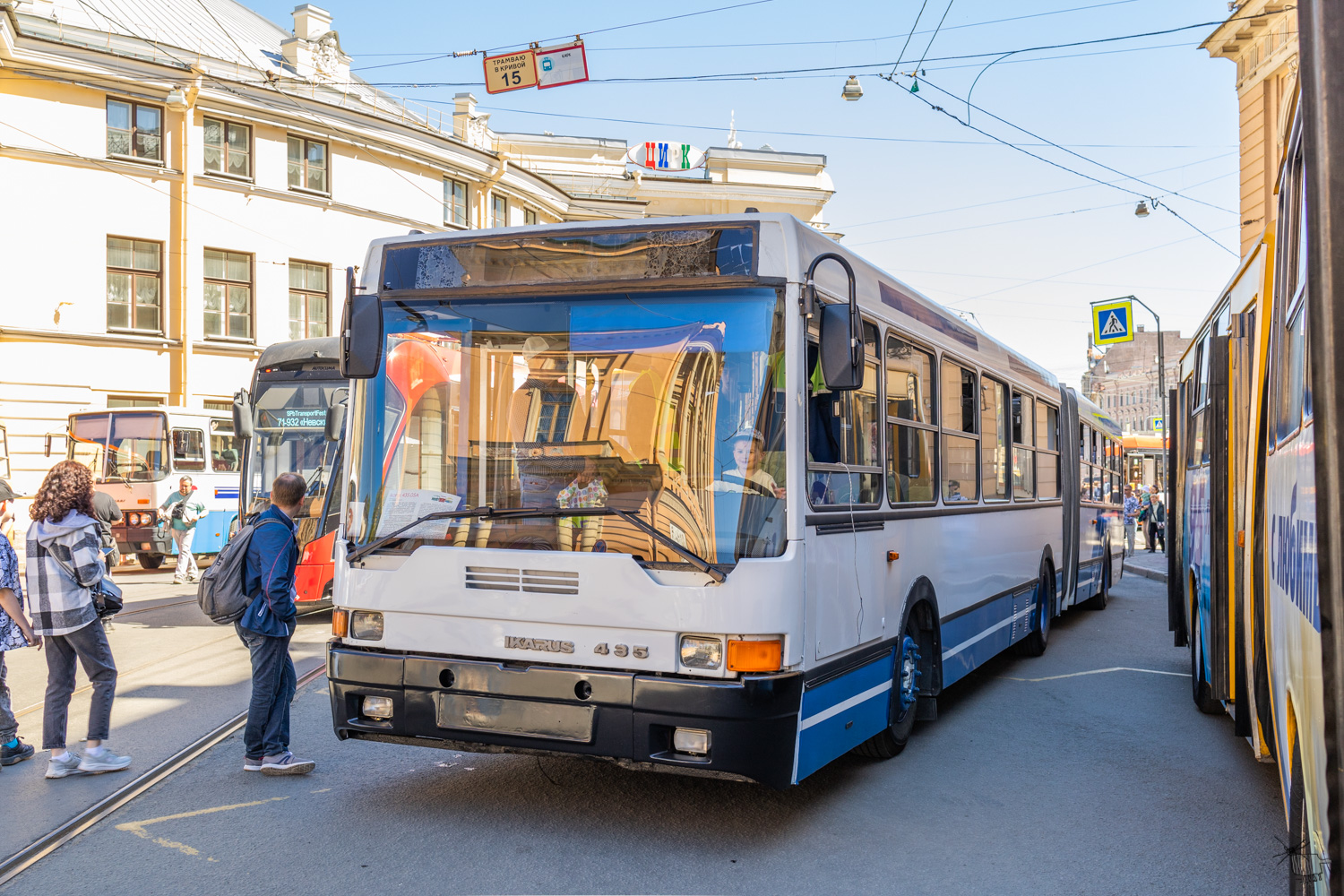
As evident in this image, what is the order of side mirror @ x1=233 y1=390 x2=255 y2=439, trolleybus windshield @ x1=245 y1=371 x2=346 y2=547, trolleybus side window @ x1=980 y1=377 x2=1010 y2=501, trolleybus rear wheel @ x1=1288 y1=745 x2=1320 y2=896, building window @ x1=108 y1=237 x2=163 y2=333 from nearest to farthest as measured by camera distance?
trolleybus rear wheel @ x1=1288 y1=745 x2=1320 y2=896 < trolleybus side window @ x1=980 y1=377 x2=1010 y2=501 < side mirror @ x1=233 y1=390 x2=255 y2=439 < trolleybus windshield @ x1=245 y1=371 x2=346 y2=547 < building window @ x1=108 y1=237 x2=163 y2=333

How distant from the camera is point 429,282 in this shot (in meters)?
5.61

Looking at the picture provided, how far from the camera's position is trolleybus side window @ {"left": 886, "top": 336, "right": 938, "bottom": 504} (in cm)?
645

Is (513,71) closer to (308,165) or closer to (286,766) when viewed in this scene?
(286,766)

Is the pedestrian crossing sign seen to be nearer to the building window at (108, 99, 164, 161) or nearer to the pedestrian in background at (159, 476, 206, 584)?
the pedestrian in background at (159, 476, 206, 584)

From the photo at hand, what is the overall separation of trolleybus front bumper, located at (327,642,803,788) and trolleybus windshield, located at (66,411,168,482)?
17.2 meters

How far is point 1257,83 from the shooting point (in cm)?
2459

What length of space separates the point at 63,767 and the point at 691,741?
3.51 m

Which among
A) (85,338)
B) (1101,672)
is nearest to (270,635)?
(1101,672)

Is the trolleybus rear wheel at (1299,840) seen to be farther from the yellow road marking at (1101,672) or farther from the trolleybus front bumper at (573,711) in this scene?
the yellow road marking at (1101,672)

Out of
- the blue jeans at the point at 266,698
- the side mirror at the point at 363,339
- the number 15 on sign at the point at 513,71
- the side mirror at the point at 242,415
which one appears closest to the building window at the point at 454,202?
the number 15 on sign at the point at 513,71

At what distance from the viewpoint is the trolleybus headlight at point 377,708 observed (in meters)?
5.45

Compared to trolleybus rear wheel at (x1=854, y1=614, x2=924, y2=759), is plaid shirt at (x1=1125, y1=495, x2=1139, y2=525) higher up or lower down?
higher up

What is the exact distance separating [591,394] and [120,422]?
18.6 metres

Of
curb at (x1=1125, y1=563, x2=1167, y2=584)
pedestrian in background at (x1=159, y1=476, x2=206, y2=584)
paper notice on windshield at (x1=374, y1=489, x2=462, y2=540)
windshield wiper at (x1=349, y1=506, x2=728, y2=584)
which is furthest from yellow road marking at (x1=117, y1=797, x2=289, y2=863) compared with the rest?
curb at (x1=1125, y1=563, x2=1167, y2=584)
